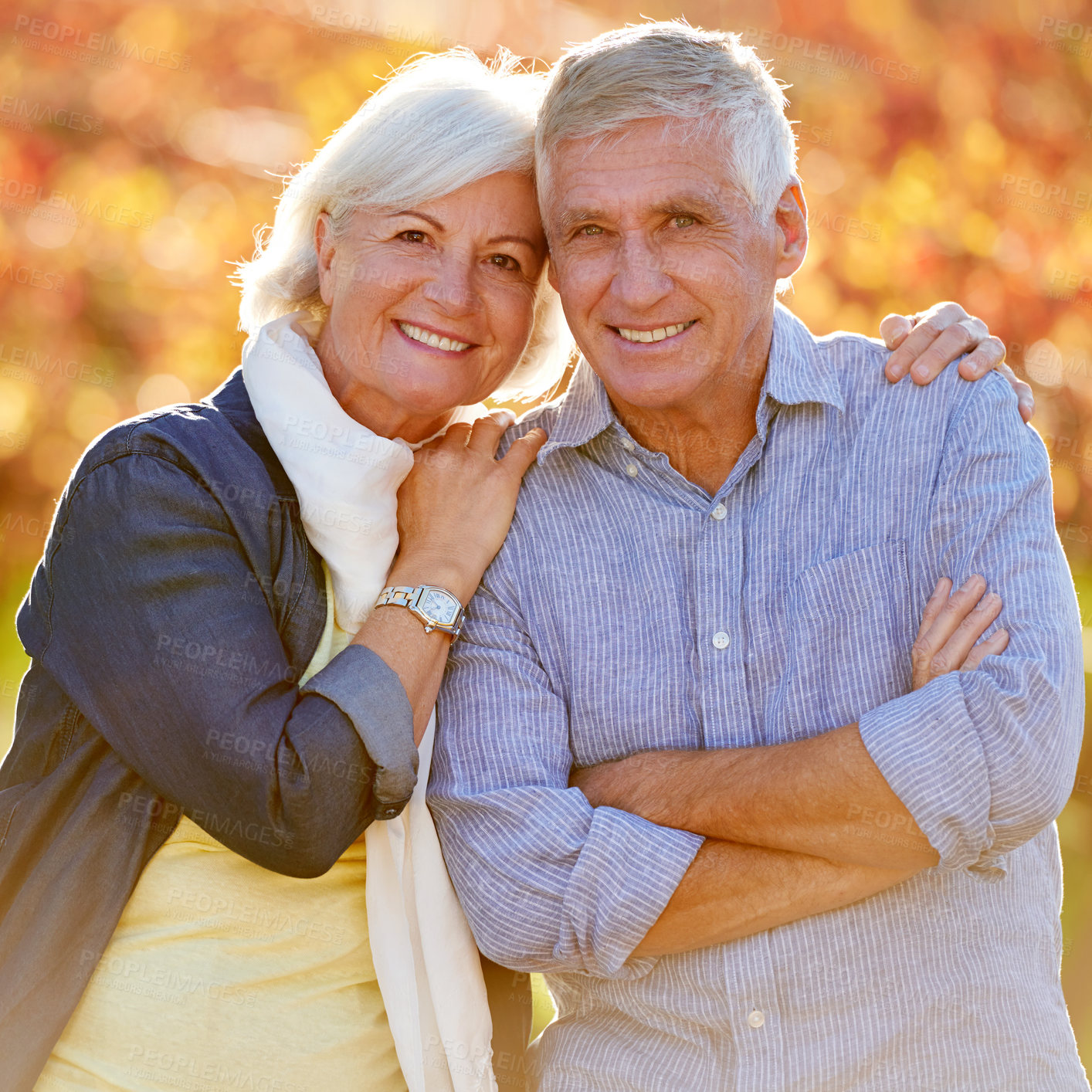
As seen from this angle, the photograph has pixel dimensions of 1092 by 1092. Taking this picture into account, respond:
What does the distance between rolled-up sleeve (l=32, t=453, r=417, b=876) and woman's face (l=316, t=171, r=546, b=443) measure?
53 cm

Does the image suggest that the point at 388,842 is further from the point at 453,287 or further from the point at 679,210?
the point at 679,210

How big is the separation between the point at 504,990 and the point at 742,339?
1.40 meters

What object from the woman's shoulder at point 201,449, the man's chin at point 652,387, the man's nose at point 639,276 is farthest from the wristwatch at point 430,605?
the man's nose at point 639,276

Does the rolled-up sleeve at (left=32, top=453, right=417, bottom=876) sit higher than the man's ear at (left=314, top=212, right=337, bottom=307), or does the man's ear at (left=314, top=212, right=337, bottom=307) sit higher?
the man's ear at (left=314, top=212, right=337, bottom=307)

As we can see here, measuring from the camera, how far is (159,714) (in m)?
1.97

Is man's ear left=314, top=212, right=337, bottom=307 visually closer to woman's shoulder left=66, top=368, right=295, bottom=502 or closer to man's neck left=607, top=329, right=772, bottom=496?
woman's shoulder left=66, top=368, right=295, bottom=502

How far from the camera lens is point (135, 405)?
3898mm

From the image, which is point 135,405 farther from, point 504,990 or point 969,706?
point 969,706

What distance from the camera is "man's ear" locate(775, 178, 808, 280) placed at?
2.44 meters

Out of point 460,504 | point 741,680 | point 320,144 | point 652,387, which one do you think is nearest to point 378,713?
point 460,504

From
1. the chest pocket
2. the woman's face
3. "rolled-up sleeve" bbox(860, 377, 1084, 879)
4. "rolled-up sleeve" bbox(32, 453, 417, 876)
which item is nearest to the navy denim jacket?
"rolled-up sleeve" bbox(32, 453, 417, 876)

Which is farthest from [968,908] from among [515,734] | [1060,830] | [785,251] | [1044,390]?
[1060,830]

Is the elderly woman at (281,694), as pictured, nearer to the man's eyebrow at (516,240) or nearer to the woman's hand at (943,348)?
the man's eyebrow at (516,240)

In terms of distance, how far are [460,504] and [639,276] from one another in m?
0.57
